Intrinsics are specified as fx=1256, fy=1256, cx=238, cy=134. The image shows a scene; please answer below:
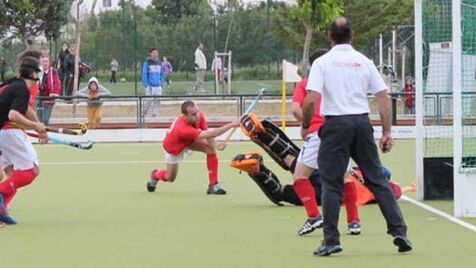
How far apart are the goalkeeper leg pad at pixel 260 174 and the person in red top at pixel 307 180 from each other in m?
2.42

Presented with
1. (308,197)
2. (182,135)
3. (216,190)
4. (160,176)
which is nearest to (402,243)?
(308,197)

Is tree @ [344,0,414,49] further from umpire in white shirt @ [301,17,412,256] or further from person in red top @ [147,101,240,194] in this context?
umpire in white shirt @ [301,17,412,256]

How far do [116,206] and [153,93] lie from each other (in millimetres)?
17739

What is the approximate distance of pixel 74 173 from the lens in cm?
1930

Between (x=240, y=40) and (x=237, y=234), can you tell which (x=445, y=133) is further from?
(x=240, y=40)

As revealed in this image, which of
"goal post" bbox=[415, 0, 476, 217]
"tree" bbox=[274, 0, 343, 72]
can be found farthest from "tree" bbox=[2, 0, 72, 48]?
"goal post" bbox=[415, 0, 476, 217]

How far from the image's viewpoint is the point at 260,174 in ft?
45.4

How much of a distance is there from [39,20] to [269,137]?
96.1ft

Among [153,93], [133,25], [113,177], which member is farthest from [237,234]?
[133,25]

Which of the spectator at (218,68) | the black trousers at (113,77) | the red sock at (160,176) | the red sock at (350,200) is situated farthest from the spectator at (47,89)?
the red sock at (350,200)

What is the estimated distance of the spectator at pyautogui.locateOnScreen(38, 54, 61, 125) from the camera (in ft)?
91.3

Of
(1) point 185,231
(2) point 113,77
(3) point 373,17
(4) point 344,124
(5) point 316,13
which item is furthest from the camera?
(3) point 373,17

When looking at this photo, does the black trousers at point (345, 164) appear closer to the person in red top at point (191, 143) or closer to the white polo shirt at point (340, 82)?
the white polo shirt at point (340, 82)

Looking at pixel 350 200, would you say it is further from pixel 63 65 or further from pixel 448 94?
pixel 63 65
